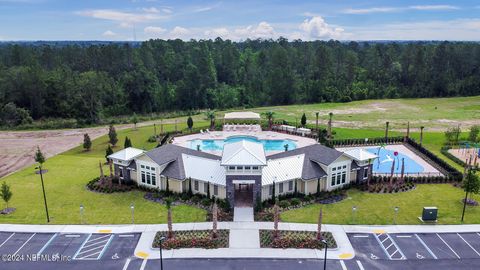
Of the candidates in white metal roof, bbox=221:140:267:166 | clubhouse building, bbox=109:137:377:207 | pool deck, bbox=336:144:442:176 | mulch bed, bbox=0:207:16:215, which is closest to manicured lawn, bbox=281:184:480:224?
clubhouse building, bbox=109:137:377:207

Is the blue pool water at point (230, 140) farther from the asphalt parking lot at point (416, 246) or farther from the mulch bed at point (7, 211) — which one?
the asphalt parking lot at point (416, 246)

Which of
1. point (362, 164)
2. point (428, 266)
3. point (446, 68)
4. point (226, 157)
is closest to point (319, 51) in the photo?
point (446, 68)

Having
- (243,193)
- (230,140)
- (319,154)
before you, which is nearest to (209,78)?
(230,140)

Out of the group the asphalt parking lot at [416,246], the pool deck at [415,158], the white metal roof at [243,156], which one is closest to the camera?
the asphalt parking lot at [416,246]

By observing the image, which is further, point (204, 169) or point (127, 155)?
point (127, 155)

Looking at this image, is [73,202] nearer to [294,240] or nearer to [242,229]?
[242,229]

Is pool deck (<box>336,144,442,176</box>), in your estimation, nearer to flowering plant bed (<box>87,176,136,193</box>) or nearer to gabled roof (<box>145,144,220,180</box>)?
gabled roof (<box>145,144,220,180</box>)

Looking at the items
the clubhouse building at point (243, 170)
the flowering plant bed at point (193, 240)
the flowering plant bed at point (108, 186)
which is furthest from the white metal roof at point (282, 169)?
the flowering plant bed at point (108, 186)
